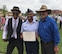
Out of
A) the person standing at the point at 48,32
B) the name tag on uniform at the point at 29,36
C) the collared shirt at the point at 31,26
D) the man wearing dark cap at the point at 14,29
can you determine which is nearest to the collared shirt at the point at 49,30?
→ the person standing at the point at 48,32

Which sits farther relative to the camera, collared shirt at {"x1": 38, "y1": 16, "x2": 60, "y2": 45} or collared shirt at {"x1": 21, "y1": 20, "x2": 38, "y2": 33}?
collared shirt at {"x1": 21, "y1": 20, "x2": 38, "y2": 33}

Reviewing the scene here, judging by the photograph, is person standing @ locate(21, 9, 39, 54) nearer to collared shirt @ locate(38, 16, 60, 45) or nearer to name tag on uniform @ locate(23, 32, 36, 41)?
name tag on uniform @ locate(23, 32, 36, 41)

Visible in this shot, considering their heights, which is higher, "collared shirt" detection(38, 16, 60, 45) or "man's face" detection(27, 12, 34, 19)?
"man's face" detection(27, 12, 34, 19)

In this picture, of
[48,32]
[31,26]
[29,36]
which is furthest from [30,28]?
[48,32]

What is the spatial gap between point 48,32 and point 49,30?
2.3 inches

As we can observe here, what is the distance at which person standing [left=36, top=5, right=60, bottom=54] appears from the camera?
22.9 feet

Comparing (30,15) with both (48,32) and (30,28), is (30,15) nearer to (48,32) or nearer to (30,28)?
(30,28)

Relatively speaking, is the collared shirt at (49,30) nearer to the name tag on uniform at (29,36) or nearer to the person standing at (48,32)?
the person standing at (48,32)

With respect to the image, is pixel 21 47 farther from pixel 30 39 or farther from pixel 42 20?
pixel 42 20

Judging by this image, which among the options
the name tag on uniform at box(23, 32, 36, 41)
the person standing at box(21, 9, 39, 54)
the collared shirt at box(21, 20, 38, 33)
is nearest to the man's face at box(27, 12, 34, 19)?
the person standing at box(21, 9, 39, 54)

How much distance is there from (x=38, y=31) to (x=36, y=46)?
1.39 ft

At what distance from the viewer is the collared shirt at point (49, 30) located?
6.96 meters

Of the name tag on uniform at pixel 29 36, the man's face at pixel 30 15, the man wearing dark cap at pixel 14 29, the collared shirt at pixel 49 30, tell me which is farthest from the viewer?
the man wearing dark cap at pixel 14 29

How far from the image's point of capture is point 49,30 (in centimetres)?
704
